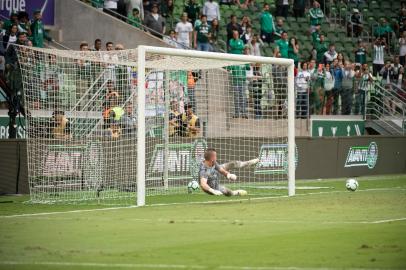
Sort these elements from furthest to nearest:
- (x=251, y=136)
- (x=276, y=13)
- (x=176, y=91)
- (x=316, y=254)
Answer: (x=276, y=13) → (x=251, y=136) → (x=176, y=91) → (x=316, y=254)

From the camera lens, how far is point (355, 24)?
131 feet

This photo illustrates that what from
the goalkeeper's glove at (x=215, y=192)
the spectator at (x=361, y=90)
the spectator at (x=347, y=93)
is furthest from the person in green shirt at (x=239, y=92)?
the spectator at (x=361, y=90)

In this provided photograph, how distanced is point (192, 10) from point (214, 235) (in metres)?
20.1

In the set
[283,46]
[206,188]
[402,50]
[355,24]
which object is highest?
[355,24]

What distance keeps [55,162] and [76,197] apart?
947 mm

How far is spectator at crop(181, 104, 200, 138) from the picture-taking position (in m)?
24.3

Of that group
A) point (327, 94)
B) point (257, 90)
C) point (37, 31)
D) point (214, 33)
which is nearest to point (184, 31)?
point (214, 33)

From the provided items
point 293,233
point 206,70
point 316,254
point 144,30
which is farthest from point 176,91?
point 316,254

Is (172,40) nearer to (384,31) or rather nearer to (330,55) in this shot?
(330,55)

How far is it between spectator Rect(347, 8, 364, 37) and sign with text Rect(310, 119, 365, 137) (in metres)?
8.10

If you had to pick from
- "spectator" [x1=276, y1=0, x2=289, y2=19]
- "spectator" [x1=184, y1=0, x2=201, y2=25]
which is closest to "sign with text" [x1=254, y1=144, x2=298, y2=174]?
"spectator" [x1=184, y1=0, x2=201, y2=25]

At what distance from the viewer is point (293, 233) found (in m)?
13.8

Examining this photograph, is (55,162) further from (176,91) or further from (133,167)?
(176,91)

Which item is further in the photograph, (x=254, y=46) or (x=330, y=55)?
(x=330, y=55)
